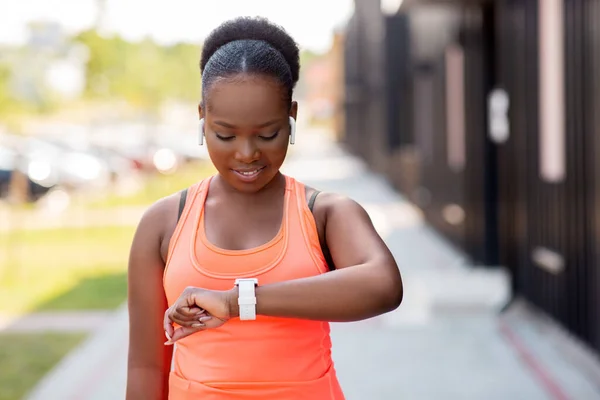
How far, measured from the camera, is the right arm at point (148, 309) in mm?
2039

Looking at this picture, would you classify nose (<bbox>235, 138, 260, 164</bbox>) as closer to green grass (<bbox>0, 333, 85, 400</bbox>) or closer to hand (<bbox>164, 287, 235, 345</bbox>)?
hand (<bbox>164, 287, 235, 345</bbox>)

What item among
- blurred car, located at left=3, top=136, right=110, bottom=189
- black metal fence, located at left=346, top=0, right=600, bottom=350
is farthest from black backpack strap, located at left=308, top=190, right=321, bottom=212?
blurred car, located at left=3, top=136, right=110, bottom=189

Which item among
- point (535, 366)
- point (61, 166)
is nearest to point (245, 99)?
point (535, 366)

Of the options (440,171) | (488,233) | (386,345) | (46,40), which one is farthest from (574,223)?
(46,40)

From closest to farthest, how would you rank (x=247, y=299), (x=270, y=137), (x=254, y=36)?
(x=247, y=299)
(x=270, y=137)
(x=254, y=36)

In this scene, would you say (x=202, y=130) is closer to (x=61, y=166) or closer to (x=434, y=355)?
(x=434, y=355)

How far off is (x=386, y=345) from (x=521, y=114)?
7.77 ft

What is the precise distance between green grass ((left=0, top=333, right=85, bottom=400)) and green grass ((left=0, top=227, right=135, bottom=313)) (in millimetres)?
1272

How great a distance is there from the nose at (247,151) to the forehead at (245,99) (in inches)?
1.6

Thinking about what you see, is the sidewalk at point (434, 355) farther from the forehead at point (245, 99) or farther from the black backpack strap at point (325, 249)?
the forehead at point (245, 99)

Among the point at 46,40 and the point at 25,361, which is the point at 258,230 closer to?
the point at 25,361

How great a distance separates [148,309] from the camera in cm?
208

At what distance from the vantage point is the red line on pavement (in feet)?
→ 19.0

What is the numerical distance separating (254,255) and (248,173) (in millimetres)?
169
